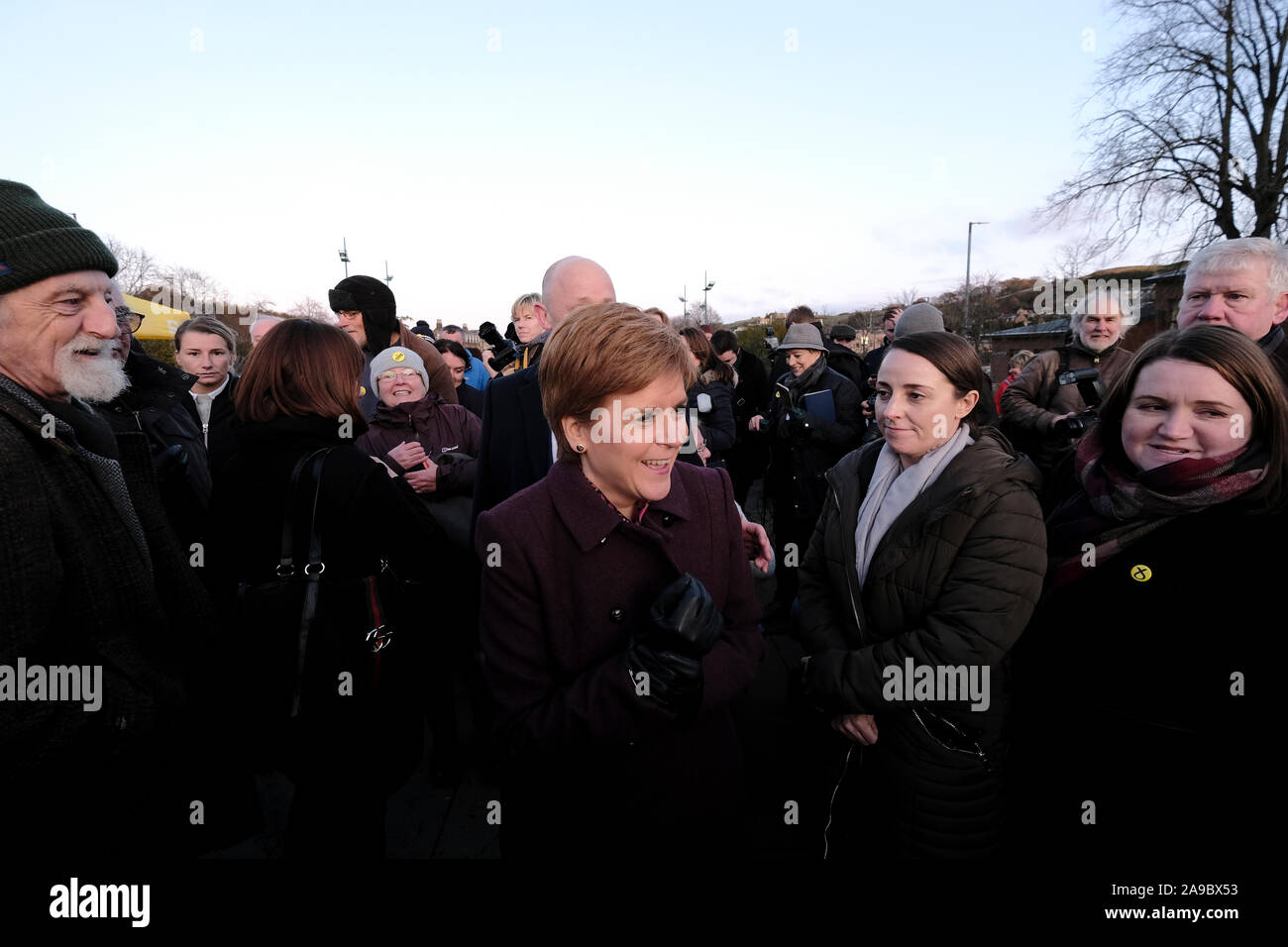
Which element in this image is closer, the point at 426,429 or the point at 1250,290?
the point at 1250,290

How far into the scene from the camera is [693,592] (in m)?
1.44

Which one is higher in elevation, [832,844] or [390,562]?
[390,562]

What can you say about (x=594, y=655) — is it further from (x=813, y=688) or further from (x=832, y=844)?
(x=832, y=844)

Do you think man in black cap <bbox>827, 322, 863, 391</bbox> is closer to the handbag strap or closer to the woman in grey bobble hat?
the woman in grey bobble hat

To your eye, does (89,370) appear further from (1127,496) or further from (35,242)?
(1127,496)

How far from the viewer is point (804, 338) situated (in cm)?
551

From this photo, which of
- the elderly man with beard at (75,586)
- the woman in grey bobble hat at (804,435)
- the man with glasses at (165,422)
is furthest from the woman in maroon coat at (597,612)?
the woman in grey bobble hat at (804,435)

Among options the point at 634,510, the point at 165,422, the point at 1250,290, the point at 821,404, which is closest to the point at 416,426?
the point at 165,422

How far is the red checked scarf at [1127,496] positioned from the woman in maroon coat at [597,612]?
3.72 ft

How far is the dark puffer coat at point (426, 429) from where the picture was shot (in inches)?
143

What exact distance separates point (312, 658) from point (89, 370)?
1.03 metres

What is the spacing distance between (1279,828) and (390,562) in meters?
2.69

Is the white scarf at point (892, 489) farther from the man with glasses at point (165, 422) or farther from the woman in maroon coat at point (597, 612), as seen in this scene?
the man with glasses at point (165, 422)
